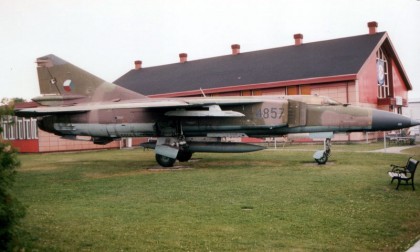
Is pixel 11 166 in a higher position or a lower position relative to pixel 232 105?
lower

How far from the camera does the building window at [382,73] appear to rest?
3447cm

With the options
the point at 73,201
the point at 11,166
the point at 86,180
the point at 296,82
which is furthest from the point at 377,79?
the point at 11,166

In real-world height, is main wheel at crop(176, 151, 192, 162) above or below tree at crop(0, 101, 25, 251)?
below

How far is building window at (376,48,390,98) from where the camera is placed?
1357 inches

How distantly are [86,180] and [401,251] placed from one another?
10144 millimetres

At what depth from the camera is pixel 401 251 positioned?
5520 millimetres

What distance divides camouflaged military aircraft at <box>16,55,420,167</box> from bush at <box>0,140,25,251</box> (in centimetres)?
1059

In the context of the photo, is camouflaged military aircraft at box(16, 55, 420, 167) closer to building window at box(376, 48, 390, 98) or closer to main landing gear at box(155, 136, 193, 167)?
main landing gear at box(155, 136, 193, 167)

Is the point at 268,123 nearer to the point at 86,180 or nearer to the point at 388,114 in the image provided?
the point at 388,114

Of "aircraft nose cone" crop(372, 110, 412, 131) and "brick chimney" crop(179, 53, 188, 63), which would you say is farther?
"brick chimney" crop(179, 53, 188, 63)

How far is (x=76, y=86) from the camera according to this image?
59.7 feet

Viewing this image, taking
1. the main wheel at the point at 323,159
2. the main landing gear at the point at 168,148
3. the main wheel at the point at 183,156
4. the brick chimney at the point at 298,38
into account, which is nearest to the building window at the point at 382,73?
the brick chimney at the point at 298,38

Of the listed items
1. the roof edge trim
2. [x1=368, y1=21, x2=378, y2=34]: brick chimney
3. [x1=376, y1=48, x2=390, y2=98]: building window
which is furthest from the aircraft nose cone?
[x1=368, y1=21, x2=378, y2=34]: brick chimney

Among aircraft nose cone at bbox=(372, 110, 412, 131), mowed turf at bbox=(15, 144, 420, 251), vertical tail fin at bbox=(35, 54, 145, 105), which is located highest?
vertical tail fin at bbox=(35, 54, 145, 105)
